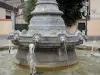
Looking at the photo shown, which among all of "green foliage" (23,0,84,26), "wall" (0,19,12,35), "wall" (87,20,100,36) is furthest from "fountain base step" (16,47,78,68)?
"wall" (87,20,100,36)

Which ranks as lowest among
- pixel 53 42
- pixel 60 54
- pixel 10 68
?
pixel 10 68

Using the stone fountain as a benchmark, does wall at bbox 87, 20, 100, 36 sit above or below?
below

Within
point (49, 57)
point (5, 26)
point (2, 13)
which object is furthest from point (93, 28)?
point (49, 57)

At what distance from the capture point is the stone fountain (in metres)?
5.98

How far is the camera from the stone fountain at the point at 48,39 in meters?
5.98

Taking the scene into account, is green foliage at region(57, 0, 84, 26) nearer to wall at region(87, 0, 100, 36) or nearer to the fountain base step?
wall at region(87, 0, 100, 36)

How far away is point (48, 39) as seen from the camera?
598cm

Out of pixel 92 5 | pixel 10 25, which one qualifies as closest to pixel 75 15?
pixel 92 5

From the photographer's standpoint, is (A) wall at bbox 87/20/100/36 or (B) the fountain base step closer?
(B) the fountain base step

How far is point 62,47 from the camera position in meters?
6.20

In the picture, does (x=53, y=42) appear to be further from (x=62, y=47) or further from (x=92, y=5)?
(x=92, y=5)

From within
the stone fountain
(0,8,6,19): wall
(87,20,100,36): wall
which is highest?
(0,8,6,19): wall

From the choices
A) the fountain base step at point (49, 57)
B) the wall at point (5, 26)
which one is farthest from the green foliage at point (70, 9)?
the fountain base step at point (49, 57)

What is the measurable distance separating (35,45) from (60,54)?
31.2 inches
